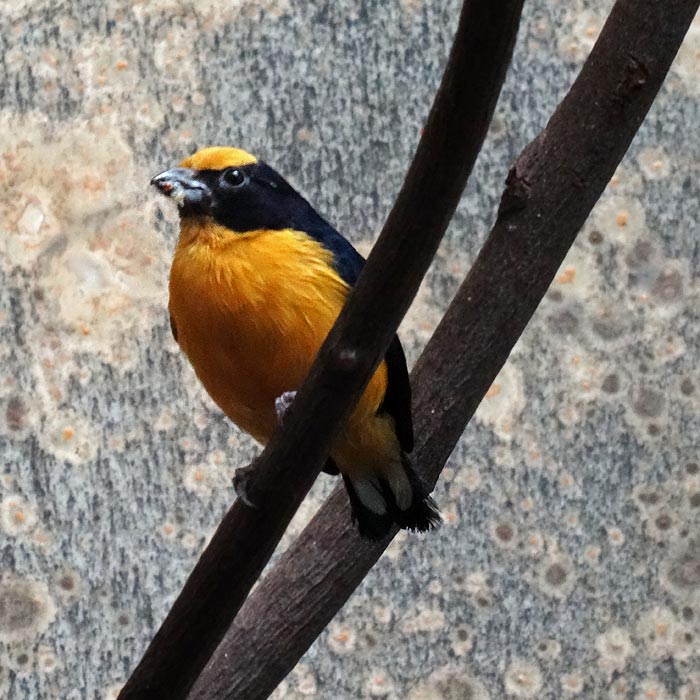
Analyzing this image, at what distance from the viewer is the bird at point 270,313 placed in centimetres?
166

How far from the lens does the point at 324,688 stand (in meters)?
2.76

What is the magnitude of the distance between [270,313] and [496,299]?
353mm

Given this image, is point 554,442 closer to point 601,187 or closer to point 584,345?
point 584,345

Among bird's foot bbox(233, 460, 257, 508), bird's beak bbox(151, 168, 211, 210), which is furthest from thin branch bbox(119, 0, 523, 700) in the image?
bird's beak bbox(151, 168, 211, 210)

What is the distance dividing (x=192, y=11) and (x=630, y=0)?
5.37ft

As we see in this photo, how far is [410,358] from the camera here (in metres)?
2.96

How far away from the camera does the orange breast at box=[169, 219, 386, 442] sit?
1651 millimetres

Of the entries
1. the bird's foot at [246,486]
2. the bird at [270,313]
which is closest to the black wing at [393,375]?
the bird at [270,313]

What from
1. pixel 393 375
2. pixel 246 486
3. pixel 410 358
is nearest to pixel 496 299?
pixel 393 375

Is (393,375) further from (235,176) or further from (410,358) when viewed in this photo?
(410,358)

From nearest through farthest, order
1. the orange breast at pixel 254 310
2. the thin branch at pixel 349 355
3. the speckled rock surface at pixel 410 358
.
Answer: the thin branch at pixel 349 355, the orange breast at pixel 254 310, the speckled rock surface at pixel 410 358

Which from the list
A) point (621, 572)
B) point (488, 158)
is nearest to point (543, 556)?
point (621, 572)

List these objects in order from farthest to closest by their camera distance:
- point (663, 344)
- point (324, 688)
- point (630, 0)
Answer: point (663, 344)
point (324, 688)
point (630, 0)

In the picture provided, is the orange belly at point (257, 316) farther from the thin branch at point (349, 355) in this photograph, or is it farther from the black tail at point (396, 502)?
the thin branch at point (349, 355)
